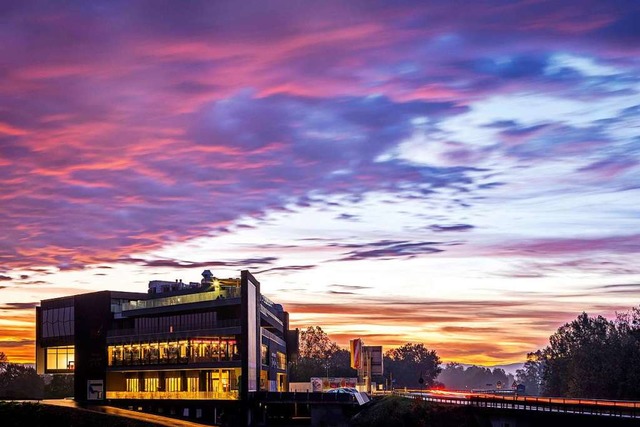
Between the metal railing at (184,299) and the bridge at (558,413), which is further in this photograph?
the metal railing at (184,299)

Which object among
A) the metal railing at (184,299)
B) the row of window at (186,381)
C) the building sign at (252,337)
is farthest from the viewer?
the metal railing at (184,299)

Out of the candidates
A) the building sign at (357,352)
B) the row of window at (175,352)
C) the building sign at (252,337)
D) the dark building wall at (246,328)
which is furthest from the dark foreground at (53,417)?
the building sign at (357,352)

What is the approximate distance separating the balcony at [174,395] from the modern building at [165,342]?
0.52 feet

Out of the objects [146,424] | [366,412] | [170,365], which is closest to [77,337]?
[170,365]

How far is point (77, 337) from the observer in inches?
6304

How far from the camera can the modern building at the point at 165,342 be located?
13350 cm

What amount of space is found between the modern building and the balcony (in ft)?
0.52

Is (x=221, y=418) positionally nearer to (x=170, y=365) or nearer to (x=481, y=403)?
(x=170, y=365)

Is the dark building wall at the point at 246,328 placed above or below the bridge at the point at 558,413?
above

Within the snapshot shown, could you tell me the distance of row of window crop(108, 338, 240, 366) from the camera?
134 meters

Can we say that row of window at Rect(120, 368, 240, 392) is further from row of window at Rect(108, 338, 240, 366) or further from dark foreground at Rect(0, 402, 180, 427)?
dark foreground at Rect(0, 402, 180, 427)

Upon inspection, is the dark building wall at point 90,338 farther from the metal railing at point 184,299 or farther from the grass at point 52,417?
the grass at point 52,417

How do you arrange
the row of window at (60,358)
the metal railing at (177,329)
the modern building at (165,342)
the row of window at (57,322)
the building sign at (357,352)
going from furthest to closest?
the row of window at (60,358)
the row of window at (57,322)
the building sign at (357,352)
the modern building at (165,342)
the metal railing at (177,329)

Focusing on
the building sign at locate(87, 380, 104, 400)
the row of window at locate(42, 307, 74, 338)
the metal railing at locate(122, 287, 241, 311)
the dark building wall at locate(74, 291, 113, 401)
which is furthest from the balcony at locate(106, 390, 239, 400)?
the row of window at locate(42, 307, 74, 338)
